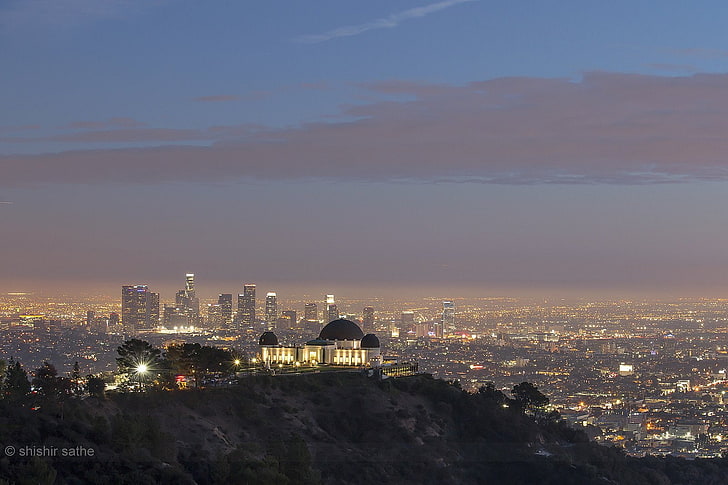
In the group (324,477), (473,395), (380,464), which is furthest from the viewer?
(473,395)

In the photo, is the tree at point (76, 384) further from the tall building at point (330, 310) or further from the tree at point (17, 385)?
the tall building at point (330, 310)

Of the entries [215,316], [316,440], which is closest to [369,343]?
[316,440]

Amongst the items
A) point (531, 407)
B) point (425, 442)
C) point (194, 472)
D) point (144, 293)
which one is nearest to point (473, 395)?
point (531, 407)

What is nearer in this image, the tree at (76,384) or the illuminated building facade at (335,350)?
the tree at (76,384)

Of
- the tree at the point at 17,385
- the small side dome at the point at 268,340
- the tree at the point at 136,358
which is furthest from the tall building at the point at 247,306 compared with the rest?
the tree at the point at 17,385

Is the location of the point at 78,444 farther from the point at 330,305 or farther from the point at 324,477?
the point at 330,305

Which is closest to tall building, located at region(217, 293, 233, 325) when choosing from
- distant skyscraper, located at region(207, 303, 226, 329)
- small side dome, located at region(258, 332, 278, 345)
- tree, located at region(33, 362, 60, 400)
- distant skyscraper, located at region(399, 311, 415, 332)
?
distant skyscraper, located at region(207, 303, 226, 329)
